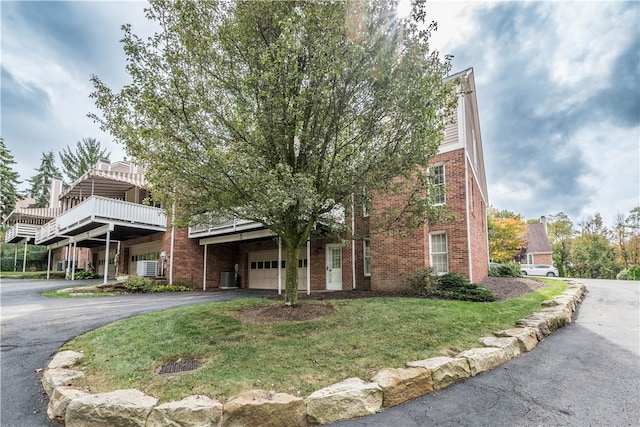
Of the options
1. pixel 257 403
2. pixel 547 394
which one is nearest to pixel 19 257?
pixel 257 403

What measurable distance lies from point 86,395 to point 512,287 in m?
12.4

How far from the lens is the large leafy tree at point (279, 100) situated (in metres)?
5.32

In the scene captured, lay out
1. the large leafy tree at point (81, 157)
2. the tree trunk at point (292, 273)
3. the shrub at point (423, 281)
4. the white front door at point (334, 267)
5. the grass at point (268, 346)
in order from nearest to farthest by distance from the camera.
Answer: the grass at point (268, 346) → the tree trunk at point (292, 273) → the shrub at point (423, 281) → the white front door at point (334, 267) → the large leafy tree at point (81, 157)

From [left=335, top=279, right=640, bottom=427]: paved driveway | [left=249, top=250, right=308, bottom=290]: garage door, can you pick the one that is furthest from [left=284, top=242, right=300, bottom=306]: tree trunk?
[left=249, top=250, right=308, bottom=290]: garage door

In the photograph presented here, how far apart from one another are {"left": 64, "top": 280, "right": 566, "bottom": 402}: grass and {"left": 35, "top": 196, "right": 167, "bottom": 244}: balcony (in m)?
9.65

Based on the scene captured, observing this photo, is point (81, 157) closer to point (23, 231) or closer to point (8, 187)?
point (8, 187)

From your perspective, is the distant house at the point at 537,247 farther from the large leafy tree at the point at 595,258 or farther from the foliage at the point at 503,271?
the foliage at the point at 503,271

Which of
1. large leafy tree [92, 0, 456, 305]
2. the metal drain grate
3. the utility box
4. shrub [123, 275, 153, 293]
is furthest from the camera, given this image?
the utility box

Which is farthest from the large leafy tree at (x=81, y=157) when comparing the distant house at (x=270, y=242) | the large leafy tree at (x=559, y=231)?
the large leafy tree at (x=559, y=231)

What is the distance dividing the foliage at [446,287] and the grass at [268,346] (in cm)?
174

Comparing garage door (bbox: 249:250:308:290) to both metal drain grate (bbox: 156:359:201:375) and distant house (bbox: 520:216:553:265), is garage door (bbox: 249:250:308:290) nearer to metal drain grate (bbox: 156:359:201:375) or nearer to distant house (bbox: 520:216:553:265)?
metal drain grate (bbox: 156:359:201:375)

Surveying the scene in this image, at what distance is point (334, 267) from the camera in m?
13.5

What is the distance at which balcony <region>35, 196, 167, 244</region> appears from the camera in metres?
14.7

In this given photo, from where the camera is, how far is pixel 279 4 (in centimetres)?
565
